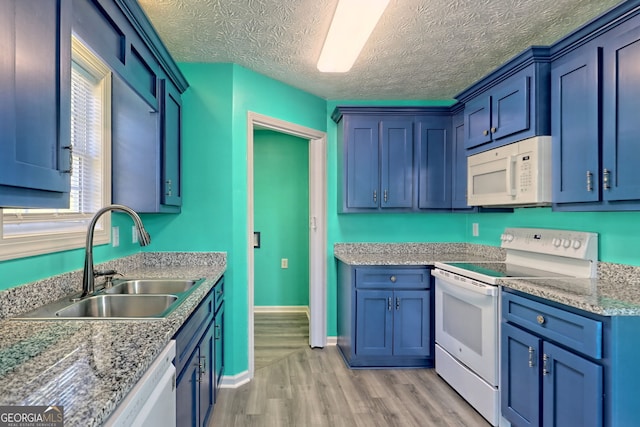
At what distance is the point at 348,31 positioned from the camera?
1940mm

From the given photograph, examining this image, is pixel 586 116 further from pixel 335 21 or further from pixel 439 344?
pixel 439 344

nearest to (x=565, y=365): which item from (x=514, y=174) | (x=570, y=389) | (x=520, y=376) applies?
(x=570, y=389)

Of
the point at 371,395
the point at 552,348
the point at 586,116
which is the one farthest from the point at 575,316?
the point at 371,395

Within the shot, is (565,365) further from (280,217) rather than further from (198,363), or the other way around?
(280,217)

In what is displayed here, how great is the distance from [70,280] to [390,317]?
228 centimetres

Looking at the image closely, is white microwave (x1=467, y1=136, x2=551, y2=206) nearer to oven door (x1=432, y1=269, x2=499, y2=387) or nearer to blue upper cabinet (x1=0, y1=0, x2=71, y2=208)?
oven door (x1=432, y1=269, x2=499, y2=387)

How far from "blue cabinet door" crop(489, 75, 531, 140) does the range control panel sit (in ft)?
2.40

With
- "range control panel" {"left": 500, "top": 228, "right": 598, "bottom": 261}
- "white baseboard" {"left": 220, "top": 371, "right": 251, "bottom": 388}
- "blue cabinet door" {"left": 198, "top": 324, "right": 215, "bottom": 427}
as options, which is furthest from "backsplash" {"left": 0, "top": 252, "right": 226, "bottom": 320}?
"range control panel" {"left": 500, "top": 228, "right": 598, "bottom": 261}

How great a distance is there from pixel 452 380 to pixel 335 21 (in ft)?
8.39

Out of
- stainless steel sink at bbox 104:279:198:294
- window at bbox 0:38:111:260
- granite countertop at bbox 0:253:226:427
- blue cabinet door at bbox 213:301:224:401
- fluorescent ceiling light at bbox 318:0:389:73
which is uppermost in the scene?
fluorescent ceiling light at bbox 318:0:389:73

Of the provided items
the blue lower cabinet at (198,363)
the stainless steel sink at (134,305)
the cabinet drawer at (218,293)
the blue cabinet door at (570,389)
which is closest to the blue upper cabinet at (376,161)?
the cabinet drawer at (218,293)

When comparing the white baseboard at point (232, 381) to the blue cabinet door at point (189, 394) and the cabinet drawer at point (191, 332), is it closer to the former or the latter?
the cabinet drawer at point (191, 332)

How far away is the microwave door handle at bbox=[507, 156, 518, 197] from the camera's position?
2.23 m

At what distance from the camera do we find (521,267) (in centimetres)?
256
